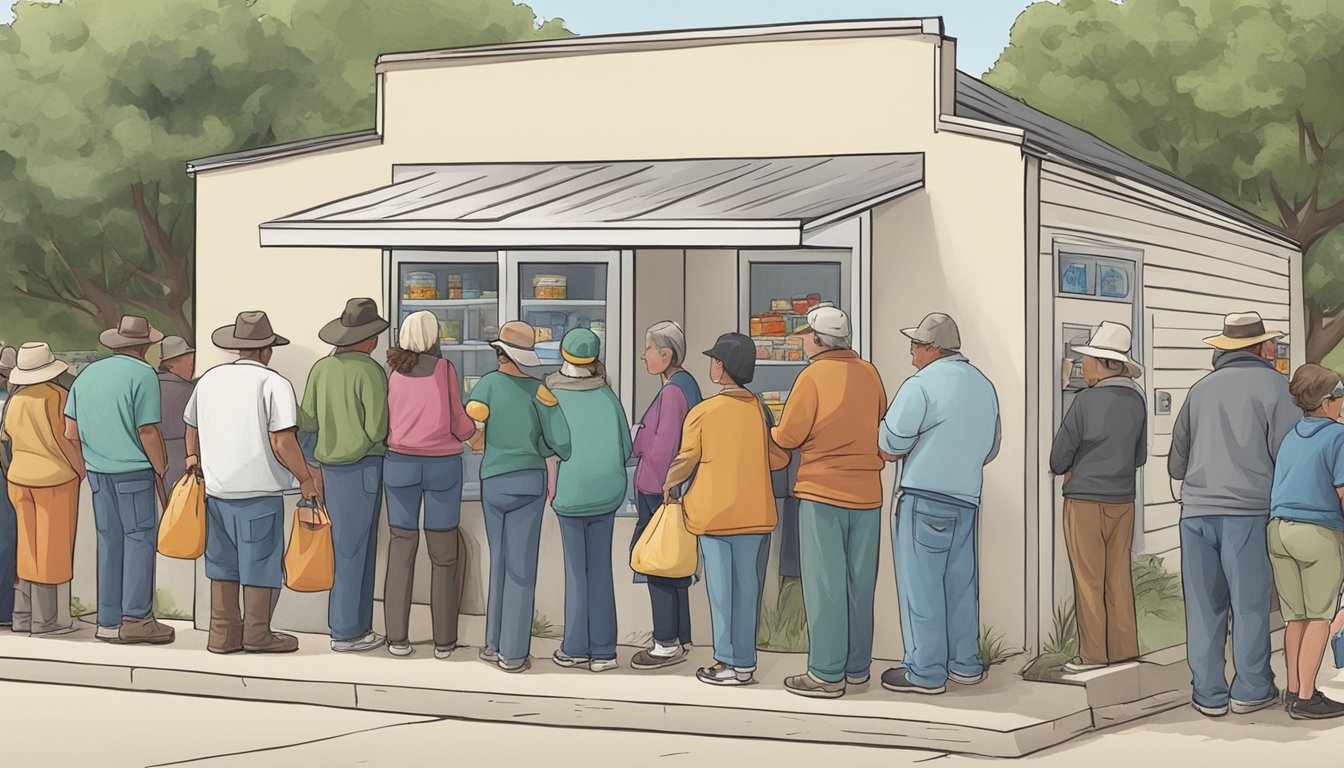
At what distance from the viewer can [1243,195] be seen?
28.4 metres

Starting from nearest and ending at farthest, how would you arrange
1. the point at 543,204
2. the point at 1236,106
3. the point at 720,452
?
the point at 720,452 < the point at 543,204 < the point at 1236,106

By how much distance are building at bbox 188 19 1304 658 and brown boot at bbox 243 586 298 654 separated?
0.94 m

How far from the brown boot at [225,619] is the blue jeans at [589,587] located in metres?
2.09

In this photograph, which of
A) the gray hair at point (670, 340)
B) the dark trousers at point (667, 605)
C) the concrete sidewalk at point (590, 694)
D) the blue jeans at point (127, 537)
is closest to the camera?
the concrete sidewalk at point (590, 694)

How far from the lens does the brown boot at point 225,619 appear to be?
31.9 feet

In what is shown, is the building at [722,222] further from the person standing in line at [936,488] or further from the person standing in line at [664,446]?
the person standing in line at [936,488]

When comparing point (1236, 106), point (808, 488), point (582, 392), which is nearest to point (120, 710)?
point (582, 392)

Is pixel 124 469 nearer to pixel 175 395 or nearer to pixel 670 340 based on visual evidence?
pixel 175 395

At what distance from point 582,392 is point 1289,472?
12.3 ft

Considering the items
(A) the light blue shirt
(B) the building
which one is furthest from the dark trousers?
(A) the light blue shirt

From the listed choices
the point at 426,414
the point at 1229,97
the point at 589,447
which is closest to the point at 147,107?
the point at 1229,97

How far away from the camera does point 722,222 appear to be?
9.16 metres

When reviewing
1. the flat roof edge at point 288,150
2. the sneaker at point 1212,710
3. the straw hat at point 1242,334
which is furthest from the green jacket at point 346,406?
the sneaker at point 1212,710

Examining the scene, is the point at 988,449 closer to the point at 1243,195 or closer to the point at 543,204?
the point at 543,204
